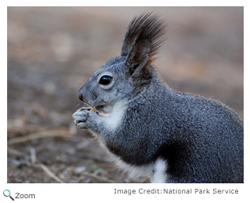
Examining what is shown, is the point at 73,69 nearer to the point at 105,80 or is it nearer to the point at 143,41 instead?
the point at 105,80

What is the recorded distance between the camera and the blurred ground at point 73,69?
3.46 meters

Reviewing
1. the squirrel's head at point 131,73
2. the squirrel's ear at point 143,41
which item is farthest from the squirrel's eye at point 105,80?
the squirrel's ear at point 143,41

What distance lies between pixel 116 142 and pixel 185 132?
538 millimetres

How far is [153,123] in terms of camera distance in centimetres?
262

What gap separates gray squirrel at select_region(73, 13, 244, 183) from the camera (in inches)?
100

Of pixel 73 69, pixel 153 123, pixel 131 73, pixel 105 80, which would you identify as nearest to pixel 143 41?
pixel 131 73

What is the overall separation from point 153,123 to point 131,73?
0.45 metres

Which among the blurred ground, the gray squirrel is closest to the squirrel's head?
the gray squirrel

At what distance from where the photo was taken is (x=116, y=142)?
2.61 metres

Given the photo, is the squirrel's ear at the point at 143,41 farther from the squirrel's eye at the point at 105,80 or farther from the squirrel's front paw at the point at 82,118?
the squirrel's front paw at the point at 82,118

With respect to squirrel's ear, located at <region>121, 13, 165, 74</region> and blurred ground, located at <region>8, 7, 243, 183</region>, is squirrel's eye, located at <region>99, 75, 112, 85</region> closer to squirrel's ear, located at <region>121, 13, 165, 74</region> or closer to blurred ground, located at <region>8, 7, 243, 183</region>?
squirrel's ear, located at <region>121, 13, 165, 74</region>

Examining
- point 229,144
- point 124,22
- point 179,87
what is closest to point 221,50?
point 124,22

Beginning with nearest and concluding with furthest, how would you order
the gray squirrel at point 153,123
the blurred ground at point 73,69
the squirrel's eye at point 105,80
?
the gray squirrel at point 153,123
the squirrel's eye at point 105,80
the blurred ground at point 73,69
